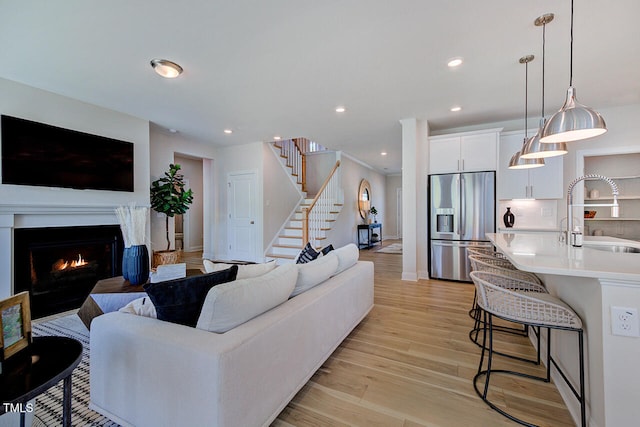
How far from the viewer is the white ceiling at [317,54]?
2.01 metres

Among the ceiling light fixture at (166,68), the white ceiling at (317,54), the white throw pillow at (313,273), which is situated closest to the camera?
the white throw pillow at (313,273)

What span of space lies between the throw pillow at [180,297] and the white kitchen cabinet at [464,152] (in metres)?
4.18

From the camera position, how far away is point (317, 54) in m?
2.58

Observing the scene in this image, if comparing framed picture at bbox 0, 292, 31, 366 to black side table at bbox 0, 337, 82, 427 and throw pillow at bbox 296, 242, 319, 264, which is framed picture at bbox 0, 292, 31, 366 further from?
throw pillow at bbox 296, 242, 319, 264

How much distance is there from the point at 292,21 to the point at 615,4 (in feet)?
7.66

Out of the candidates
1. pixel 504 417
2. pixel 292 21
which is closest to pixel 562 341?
pixel 504 417

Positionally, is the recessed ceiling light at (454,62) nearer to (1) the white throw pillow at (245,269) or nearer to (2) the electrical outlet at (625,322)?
(2) the electrical outlet at (625,322)

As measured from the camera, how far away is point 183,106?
12.6 ft

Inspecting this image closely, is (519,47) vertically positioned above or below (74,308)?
above

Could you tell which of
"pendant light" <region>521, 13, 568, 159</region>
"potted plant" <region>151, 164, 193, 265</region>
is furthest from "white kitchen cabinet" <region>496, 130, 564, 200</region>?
"potted plant" <region>151, 164, 193, 265</region>

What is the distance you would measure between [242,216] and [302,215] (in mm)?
1363

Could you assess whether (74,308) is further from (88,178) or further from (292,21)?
(292,21)

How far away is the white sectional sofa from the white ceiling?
7.05 feet

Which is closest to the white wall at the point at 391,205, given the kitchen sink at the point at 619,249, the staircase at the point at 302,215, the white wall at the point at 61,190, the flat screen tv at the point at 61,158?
the staircase at the point at 302,215
